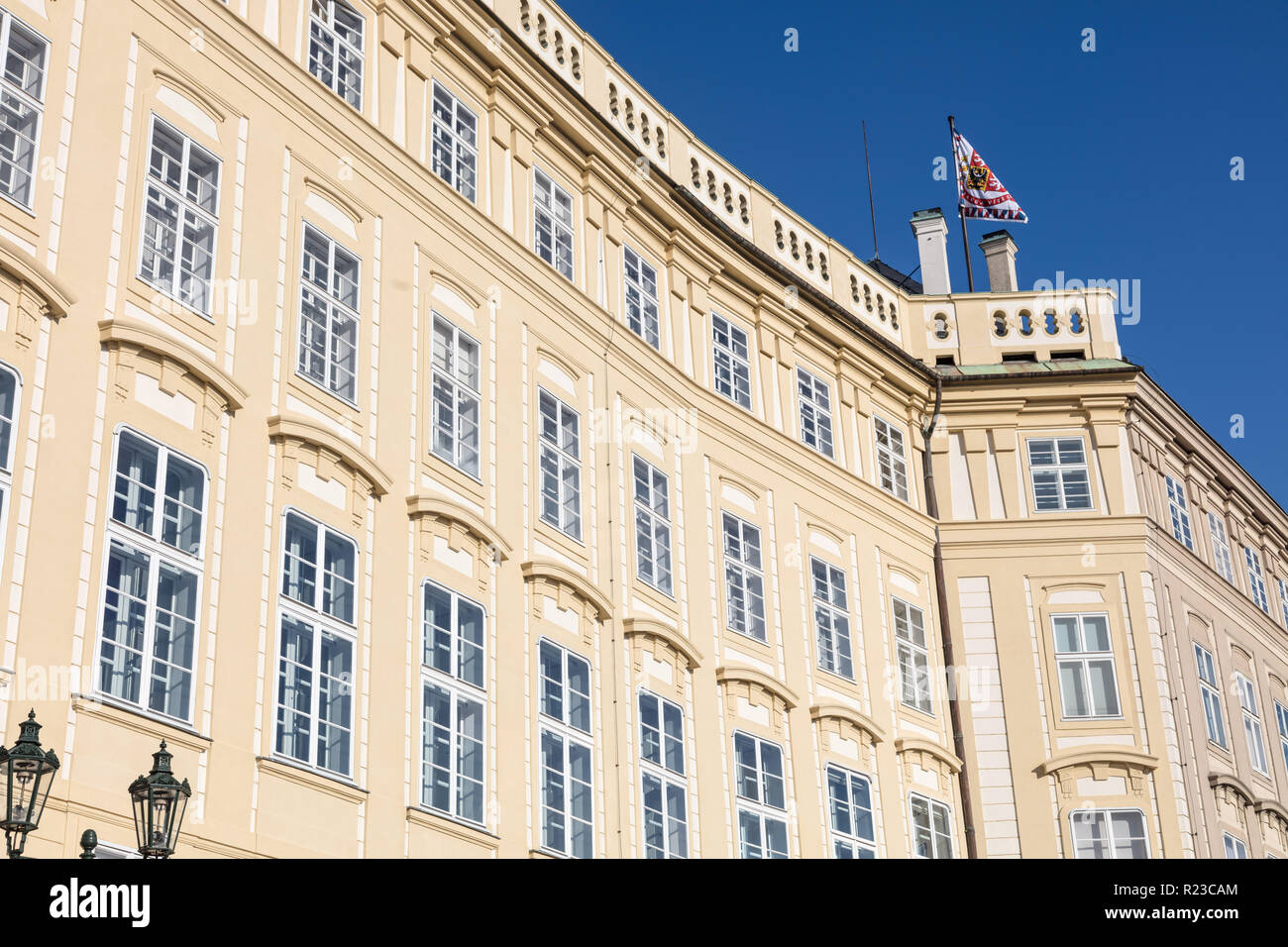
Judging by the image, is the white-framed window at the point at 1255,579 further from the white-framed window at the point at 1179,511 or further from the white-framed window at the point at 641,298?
the white-framed window at the point at 641,298

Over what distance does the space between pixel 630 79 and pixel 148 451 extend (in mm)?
12063

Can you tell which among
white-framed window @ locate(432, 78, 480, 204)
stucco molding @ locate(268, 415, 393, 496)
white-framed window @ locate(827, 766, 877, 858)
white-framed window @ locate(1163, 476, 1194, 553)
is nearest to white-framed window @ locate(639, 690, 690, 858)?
white-framed window @ locate(827, 766, 877, 858)

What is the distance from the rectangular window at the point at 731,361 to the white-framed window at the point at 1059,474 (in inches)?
253

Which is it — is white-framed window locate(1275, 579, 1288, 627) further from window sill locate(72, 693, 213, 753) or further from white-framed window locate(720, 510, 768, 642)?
window sill locate(72, 693, 213, 753)

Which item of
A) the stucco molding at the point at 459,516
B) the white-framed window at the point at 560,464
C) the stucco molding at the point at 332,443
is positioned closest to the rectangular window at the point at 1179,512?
the white-framed window at the point at 560,464

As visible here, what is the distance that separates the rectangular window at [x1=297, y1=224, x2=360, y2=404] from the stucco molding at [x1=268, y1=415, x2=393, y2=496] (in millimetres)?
711

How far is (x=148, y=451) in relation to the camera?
15367 millimetres

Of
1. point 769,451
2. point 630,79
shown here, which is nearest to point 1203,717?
point 769,451

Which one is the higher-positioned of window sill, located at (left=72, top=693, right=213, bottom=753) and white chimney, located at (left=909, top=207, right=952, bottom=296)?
white chimney, located at (left=909, top=207, right=952, bottom=296)

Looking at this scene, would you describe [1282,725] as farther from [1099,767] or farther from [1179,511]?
[1099,767]

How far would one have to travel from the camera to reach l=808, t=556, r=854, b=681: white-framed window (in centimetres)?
2531

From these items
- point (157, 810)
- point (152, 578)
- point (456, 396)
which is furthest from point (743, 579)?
point (157, 810)

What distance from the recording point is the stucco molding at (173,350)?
1523 cm

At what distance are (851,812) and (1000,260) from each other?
46.7 feet
